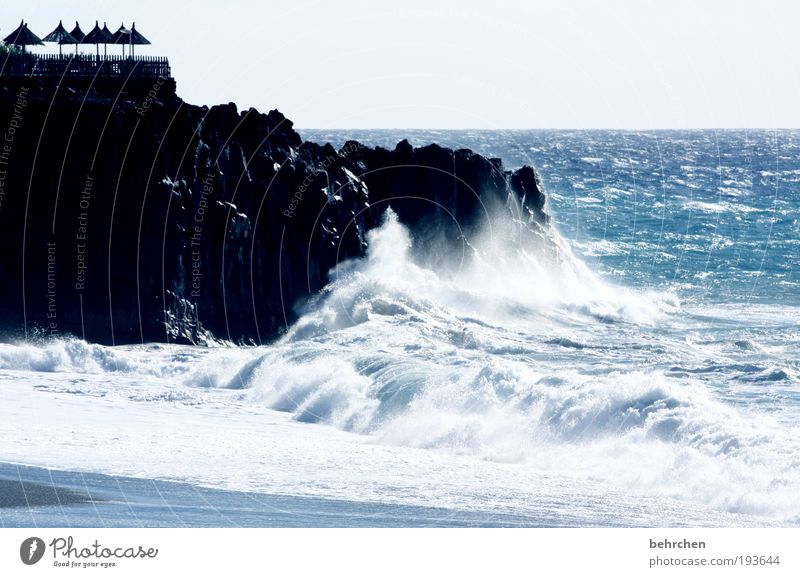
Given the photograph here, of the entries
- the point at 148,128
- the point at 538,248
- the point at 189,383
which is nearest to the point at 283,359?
the point at 189,383

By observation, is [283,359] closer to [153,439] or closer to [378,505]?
[153,439]

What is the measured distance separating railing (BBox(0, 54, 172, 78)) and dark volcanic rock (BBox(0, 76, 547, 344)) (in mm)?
3363

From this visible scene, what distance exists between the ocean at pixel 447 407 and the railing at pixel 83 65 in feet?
36.0

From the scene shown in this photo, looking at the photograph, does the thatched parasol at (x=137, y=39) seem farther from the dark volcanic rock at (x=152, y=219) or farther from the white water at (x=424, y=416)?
the white water at (x=424, y=416)

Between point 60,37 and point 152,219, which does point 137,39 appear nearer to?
point 60,37

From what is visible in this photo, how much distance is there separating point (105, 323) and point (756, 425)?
21189 millimetres

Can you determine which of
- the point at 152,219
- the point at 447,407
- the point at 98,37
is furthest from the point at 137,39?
the point at 447,407

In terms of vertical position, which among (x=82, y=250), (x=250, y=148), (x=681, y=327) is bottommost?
(x=681, y=327)

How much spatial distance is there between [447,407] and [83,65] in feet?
84.7

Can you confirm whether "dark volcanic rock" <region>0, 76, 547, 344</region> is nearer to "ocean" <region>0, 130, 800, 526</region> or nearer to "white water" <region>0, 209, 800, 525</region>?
"ocean" <region>0, 130, 800, 526</region>

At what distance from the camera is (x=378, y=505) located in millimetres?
21188

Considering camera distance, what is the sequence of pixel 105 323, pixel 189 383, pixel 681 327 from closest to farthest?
pixel 189 383
pixel 105 323
pixel 681 327

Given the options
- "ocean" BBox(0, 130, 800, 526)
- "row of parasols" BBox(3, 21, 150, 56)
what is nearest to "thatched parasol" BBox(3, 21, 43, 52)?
"row of parasols" BBox(3, 21, 150, 56)

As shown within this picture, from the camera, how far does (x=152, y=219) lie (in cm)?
4050
